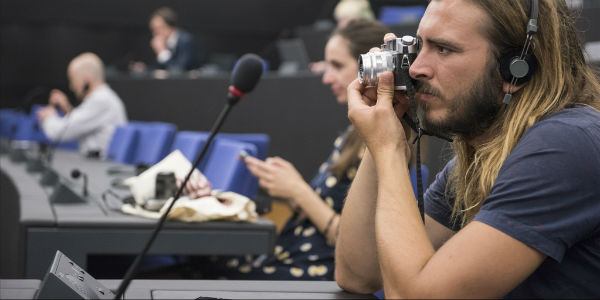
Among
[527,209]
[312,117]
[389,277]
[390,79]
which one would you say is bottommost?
[312,117]

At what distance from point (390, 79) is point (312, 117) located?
13.4 ft

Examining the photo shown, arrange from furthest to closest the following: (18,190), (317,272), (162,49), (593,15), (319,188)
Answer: (162,49), (593,15), (18,190), (319,188), (317,272)

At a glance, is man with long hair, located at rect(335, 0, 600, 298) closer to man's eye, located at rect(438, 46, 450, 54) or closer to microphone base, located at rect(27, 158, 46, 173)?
man's eye, located at rect(438, 46, 450, 54)

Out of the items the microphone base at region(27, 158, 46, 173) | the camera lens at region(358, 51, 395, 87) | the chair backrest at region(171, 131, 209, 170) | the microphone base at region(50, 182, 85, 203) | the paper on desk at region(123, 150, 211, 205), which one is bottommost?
the microphone base at region(27, 158, 46, 173)

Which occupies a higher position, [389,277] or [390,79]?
[390,79]

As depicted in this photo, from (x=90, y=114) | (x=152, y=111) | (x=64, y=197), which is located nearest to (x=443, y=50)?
(x=64, y=197)

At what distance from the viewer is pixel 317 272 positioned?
1.96 meters

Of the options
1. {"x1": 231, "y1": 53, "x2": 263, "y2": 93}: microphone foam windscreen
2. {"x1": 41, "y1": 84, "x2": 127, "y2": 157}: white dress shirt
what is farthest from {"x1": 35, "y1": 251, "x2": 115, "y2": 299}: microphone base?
{"x1": 41, "y1": 84, "x2": 127, "y2": 157}: white dress shirt

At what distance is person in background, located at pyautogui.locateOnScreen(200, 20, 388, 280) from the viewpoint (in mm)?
1985

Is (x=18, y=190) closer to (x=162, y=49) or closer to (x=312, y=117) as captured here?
(x=312, y=117)

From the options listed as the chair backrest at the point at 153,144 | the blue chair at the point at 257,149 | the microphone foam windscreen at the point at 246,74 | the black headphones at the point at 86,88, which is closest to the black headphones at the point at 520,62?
the microphone foam windscreen at the point at 246,74

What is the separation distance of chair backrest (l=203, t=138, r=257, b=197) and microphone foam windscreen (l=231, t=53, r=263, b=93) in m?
1.25

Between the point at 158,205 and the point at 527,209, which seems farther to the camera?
the point at 158,205

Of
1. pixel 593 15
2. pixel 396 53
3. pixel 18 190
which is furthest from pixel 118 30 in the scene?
pixel 396 53
